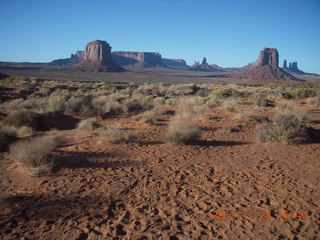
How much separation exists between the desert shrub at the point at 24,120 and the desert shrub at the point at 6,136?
140 cm

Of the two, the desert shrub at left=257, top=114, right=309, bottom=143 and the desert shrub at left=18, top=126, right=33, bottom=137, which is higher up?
the desert shrub at left=257, top=114, right=309, bottom=143

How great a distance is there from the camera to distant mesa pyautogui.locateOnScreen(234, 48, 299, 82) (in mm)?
114350

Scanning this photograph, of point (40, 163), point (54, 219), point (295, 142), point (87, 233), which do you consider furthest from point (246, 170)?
point (40, 163)

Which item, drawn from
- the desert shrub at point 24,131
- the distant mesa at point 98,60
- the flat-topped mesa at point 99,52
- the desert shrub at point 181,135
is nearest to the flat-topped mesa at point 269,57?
the distant mesa at point 98,60

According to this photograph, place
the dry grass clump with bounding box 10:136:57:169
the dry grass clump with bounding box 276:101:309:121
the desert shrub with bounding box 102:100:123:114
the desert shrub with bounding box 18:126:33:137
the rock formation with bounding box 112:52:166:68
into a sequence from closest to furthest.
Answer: the dry grass clump with bounding box 10:136:57:169 < the desert shrub with bounding box 18:126:33:137 < the dry grass clump with bounding box 276:101:309:121 < the desert shrub with bounding box 102:100:123:114 < the rock formation with bounding box 112:52:166:68

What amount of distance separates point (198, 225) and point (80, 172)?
11.0ft

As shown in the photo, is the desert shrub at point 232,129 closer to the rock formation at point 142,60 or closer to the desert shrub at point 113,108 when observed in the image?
the desert shrub at point 113,108

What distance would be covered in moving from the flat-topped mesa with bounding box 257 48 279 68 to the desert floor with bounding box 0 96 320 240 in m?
141

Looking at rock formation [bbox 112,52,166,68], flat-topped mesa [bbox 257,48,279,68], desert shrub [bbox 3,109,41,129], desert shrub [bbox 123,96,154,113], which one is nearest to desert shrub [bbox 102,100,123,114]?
desert shrub [bbox 123,96,154,113]

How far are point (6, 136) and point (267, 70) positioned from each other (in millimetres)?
133120

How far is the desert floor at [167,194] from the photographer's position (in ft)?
12.1

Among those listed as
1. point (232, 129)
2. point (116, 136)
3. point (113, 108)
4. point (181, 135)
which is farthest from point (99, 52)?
point (181, 135)

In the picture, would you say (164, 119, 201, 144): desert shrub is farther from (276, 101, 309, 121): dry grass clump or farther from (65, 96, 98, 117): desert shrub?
(65, 96, 98, 117): desert shrub

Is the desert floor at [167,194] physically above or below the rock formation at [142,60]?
below
